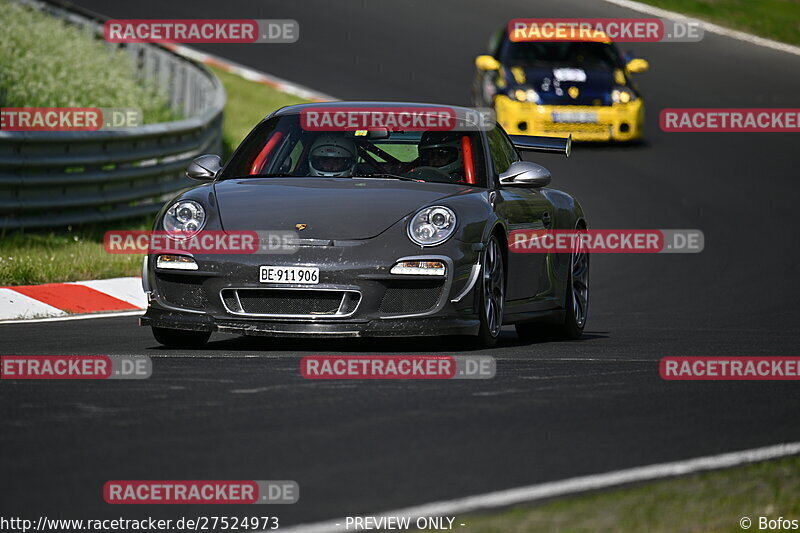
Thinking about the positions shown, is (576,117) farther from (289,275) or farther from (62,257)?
(289,275)

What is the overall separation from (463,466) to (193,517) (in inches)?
40.6

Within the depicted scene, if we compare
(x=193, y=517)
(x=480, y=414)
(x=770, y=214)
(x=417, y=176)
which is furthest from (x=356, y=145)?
(x=770, y=214)

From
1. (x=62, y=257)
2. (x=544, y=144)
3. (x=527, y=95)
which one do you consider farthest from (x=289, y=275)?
(x=527, y=95)

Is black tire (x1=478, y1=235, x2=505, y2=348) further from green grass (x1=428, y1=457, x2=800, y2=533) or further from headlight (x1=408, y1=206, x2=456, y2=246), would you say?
green grass (x1=428, y1=457, x2=800, y2=533)

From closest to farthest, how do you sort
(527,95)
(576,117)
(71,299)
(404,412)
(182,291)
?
(404,412) → (182,291) → (71,299) → (527,95) → (576,117)

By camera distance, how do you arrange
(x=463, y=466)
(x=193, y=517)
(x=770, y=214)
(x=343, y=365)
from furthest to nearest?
(x=770, y=214), (x=343, y=365), (x=463, y=466), (x=193, y=517)

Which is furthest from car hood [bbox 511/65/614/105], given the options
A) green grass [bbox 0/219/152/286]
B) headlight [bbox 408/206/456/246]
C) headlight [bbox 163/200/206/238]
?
headlight [bbox 163/200/206/238]

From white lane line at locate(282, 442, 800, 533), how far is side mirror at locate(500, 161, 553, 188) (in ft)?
12.0

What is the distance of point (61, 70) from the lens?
66.6 feet

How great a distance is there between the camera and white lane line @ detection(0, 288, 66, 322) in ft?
34.7

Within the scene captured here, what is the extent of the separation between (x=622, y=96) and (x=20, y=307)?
12463mm

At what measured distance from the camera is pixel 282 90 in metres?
24.3

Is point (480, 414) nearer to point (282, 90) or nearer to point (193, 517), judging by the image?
point (193, 517)

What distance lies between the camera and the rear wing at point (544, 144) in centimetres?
1039
